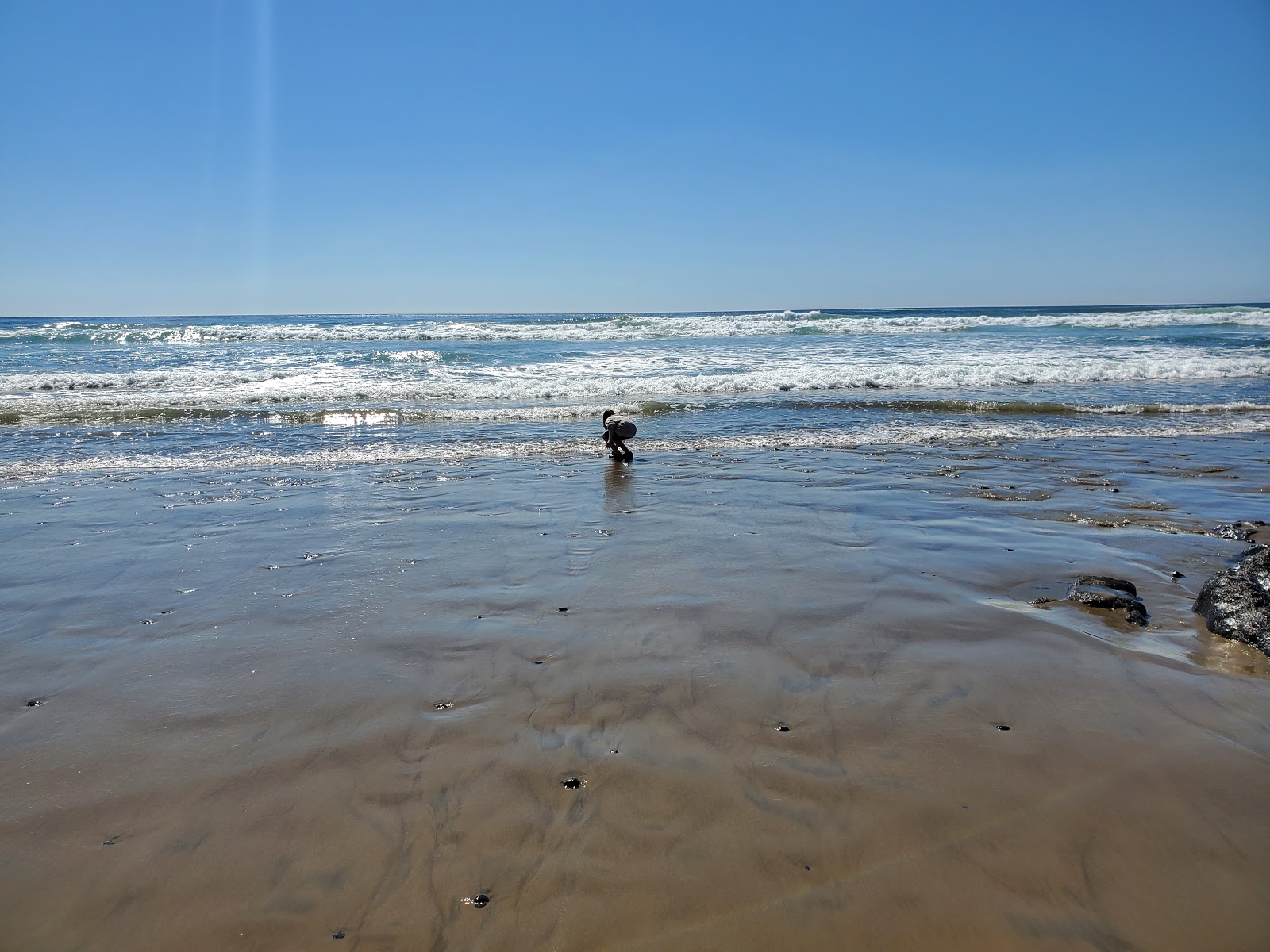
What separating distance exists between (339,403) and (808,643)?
1333 centimetres

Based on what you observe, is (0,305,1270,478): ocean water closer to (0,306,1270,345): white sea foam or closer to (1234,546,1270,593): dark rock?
(0,306,1270,345): white sea foam

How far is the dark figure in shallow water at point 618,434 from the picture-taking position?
8.99 metres

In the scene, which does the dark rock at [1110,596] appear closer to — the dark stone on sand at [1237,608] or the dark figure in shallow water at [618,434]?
the dark stone on sand at [1237,608]

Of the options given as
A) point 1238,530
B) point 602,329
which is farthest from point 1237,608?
point 602,329

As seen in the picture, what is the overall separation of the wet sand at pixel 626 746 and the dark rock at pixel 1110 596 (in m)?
0.14

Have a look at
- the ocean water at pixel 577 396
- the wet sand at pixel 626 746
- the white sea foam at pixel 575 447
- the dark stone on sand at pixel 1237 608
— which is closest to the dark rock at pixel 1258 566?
the dark stone on sand at pixel 1237 608

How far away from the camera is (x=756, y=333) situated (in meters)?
38.0

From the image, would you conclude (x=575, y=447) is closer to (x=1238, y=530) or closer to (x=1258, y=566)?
(x=1238, y=530)

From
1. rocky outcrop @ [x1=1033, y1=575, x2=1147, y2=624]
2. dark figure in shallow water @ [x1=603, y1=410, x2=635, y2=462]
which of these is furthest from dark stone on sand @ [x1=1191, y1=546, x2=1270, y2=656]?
dark figure in shallow water @ [x1=603, y1=410, x2=635, y2=462]

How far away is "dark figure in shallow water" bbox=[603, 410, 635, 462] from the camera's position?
8.99 meters

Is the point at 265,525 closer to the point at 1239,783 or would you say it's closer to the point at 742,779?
the point at 742,779

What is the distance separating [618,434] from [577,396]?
7.58 meters

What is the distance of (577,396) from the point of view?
16.4 metres

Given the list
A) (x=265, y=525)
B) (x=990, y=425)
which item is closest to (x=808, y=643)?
(x=265, y=525)
